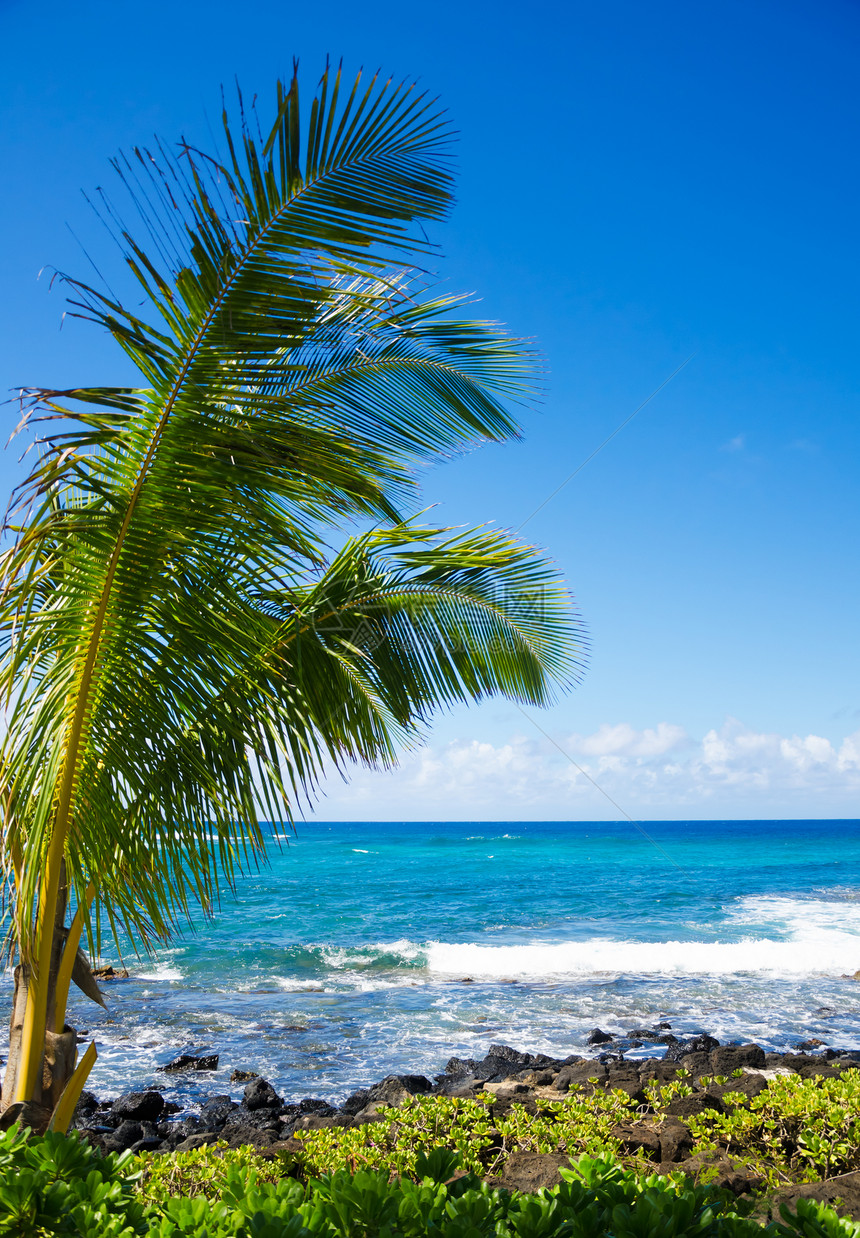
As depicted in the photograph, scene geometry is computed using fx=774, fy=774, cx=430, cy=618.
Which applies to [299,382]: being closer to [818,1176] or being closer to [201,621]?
[201,621]

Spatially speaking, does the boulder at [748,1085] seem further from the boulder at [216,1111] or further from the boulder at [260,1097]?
Result: the boulder at [216,1111]

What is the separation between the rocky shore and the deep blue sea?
809 mm

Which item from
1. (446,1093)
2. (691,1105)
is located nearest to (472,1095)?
(446,1093)

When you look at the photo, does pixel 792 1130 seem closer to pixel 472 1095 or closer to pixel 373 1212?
pixel 472 1095

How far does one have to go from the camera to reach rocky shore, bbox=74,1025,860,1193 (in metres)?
6.93

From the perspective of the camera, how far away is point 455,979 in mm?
16609

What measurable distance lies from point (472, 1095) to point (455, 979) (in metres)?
9.25

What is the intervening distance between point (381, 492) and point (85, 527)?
1.54 metres

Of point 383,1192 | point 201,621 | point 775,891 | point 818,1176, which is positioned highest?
point 201,621

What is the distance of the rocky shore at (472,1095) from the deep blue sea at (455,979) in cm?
81

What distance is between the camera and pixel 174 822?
3643 mm

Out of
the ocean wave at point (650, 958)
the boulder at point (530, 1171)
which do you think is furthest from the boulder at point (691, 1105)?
the ocean wave at point (650, 958)

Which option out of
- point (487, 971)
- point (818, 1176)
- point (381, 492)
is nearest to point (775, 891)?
point (487, 971)

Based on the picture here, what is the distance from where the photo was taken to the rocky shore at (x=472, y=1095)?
6.93 metres
